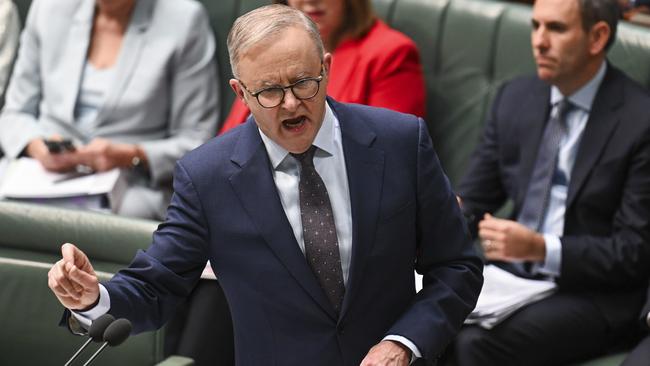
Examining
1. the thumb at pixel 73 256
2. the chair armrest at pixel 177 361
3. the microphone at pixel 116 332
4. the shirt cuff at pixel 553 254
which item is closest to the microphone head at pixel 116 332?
the microphone at pixel 116 332

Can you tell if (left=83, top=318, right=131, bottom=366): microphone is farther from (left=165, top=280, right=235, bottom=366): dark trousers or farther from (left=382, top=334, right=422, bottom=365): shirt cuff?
(left=165, top=280, right=235, bottom=366): dark trousers

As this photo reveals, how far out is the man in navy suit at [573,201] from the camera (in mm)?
2525

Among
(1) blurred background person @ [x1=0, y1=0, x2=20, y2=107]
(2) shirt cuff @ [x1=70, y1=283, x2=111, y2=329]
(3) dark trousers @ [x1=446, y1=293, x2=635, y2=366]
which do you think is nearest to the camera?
(2) shirt cuff @ [x1=70, y1=283, x2=111, y2=329]

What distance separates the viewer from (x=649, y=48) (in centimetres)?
289

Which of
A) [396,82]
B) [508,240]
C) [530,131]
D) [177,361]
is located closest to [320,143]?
[177,361]

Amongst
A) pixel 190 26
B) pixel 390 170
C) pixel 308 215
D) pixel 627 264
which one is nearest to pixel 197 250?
pixel 308 215

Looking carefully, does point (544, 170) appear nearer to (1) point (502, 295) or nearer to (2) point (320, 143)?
(1) point (502, 295)

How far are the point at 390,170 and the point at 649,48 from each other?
136cm

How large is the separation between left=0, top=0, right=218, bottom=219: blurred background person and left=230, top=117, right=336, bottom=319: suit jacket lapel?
1.35 m

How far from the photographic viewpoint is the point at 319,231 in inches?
68.9

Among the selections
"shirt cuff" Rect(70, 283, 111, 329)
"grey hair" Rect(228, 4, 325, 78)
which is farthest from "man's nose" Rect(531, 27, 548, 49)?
"shirt cuff" Rect(70, 283, 111, 329)

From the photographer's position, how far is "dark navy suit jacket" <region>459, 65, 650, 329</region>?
2.56 metres

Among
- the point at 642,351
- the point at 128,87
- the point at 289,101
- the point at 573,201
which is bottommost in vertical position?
the point at 128,87

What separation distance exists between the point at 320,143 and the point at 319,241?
5.6 inches
